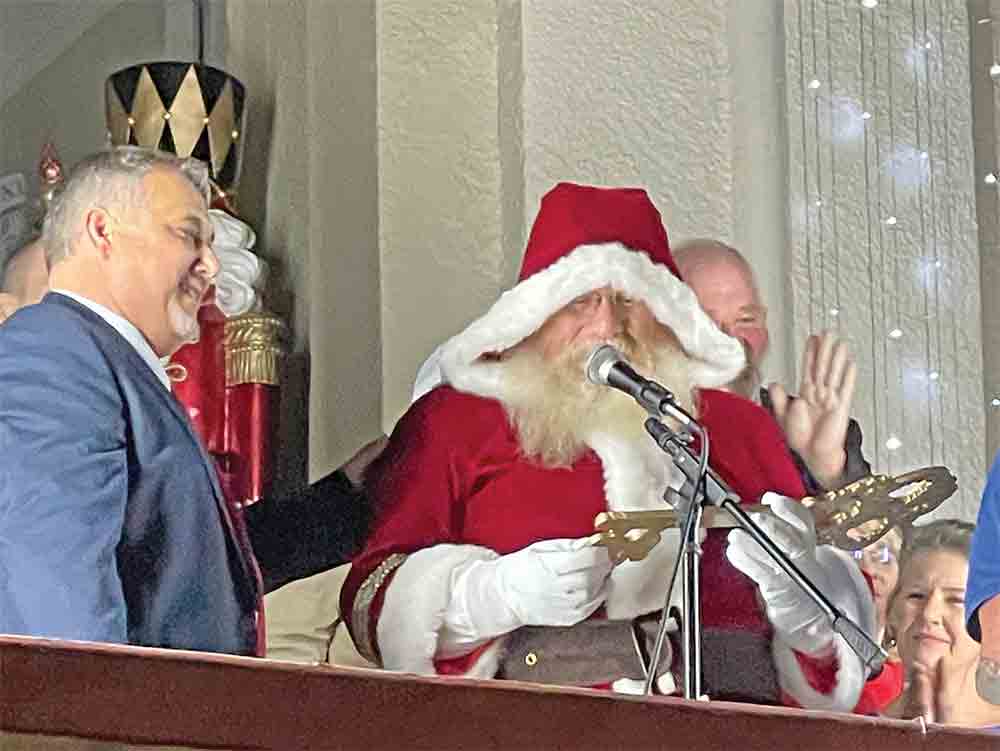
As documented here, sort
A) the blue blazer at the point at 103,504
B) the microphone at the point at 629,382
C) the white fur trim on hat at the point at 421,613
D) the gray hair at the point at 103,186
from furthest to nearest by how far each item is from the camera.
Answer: the microphone at the point at 629,382 → the white fur trim on hat at the point at 421,613 → the gray hair at the point at 103,186 → the blue blazer at the point at 103,504

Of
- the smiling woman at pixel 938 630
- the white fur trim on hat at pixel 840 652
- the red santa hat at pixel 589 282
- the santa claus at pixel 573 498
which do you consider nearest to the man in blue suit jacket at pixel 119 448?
the santa claus at pixel 573 498

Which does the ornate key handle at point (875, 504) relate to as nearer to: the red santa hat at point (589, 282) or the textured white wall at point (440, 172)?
the red santa hat at point (589, 282)

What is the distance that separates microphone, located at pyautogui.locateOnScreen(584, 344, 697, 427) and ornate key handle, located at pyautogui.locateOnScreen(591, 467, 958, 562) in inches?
3.7

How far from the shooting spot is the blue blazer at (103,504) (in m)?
1.74

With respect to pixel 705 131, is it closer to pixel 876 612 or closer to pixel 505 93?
pixel 505 93

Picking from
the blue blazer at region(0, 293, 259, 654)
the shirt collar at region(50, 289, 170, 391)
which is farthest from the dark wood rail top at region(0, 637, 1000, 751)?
the shirt collar at region(50, 289, 170, 391)

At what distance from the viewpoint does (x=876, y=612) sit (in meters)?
2.20

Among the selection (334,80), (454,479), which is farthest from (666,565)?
(334,80)

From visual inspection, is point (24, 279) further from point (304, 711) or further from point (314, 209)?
point (304, 711)

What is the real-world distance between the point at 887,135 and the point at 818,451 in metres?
0.36

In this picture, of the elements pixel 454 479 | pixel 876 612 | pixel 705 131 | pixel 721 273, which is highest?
pixel 705 131

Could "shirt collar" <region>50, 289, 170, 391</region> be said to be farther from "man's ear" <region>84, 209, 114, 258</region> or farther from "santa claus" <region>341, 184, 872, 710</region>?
"santa claus" <region>341, 184, 872, 710</region>

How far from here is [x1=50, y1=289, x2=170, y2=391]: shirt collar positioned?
1.84 metres

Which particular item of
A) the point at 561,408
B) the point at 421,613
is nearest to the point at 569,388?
the point at 561,408
